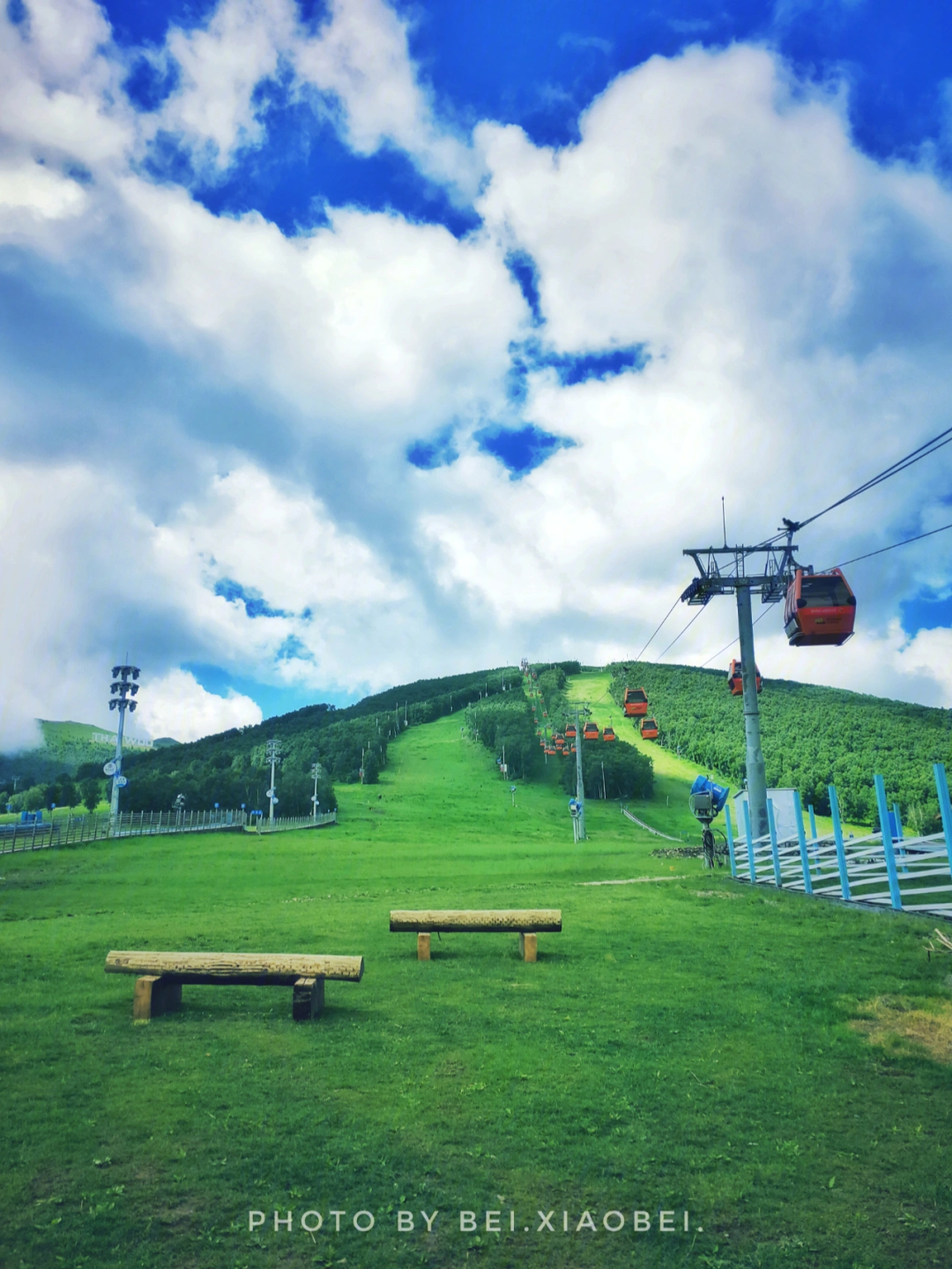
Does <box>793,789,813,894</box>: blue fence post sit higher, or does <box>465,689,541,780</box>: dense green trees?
<box>465,689,541,780</box>: dense green trees

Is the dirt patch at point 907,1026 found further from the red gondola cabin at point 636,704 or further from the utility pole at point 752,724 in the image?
the red gondola cabin at point 636,704

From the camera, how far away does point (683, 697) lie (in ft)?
596

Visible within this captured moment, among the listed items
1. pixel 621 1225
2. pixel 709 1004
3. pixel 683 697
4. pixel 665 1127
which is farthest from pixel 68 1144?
pixel 683 697

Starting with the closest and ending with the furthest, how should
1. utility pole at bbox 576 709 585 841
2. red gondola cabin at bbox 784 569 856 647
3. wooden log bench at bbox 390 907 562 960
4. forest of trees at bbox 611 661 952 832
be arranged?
wooden log bench at bbox 390 907 562 960 → red gondola cabin at bbox 784 569 856 647 → utility pole at bbox 576 709 585 841 → forest of trees at bbox 611 661 952 832

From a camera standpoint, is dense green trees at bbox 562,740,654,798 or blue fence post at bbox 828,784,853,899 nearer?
blue fence post at bbox 828,784,853,899

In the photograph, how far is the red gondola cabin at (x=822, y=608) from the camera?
23938 millimetres

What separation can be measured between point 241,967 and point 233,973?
0.35 feet

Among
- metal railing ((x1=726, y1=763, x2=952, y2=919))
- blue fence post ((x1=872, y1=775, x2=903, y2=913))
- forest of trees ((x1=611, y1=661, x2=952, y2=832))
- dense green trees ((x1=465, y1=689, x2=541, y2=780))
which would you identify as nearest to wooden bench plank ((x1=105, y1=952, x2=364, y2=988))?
metal railing ((x1=726, y1=763, x2=952, y2=919))

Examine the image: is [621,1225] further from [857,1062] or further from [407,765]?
[407,765]

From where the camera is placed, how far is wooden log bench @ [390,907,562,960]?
12.6 meters

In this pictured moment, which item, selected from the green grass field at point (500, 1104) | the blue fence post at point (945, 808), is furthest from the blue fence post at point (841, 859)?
the blue fence post at point (945, 808)

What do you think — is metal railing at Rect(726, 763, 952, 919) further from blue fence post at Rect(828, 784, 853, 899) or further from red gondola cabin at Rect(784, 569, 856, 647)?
red gondola cabin at Rect(784, 569, 856, 647)

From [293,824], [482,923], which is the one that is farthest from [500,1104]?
[293,824]

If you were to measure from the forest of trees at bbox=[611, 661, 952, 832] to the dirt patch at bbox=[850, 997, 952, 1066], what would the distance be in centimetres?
7931
